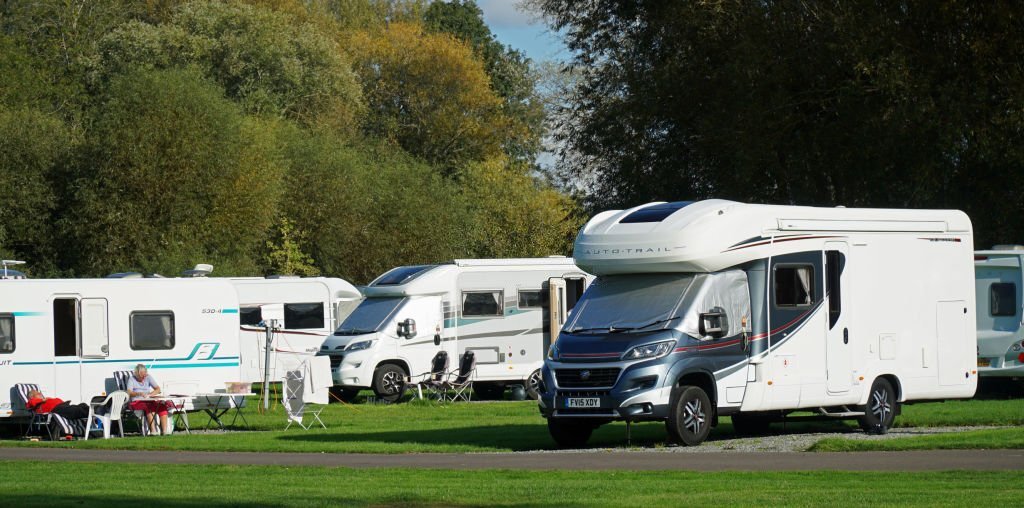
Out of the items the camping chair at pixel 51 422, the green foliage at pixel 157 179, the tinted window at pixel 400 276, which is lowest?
the camping chair at pixel 51 422

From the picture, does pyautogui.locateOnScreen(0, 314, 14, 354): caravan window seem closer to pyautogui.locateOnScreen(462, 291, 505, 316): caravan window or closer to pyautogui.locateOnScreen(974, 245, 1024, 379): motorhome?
pyautogui.locateOnScreen(462, 291, 505, 316): caravan window

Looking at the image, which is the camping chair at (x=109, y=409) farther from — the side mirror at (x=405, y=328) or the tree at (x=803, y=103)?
the tree at (x=803, y=103)

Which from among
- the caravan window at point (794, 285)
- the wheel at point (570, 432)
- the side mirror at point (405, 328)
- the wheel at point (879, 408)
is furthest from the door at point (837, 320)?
the side mirror at point (405, 328)

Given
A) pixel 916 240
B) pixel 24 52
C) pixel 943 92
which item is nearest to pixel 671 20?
pixel 943 92

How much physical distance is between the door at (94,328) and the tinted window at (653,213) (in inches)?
391

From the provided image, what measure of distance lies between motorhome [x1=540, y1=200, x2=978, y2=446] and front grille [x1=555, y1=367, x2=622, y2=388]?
22mm

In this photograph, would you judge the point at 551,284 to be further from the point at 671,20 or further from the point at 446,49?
the point at 446,49

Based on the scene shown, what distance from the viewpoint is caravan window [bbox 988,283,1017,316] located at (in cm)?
2573

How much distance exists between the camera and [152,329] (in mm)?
24156

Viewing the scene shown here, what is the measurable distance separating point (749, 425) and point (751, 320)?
2.72 m

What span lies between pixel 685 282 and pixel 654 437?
258cm

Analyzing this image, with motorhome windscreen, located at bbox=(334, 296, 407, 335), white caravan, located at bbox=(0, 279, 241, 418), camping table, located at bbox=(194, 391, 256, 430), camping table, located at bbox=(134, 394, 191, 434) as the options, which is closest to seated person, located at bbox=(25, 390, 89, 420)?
white caravan, located at bbox=(0, 279, 241, 418)

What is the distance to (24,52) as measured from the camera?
52.9 metres

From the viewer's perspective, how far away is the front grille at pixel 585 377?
17.1 metres
